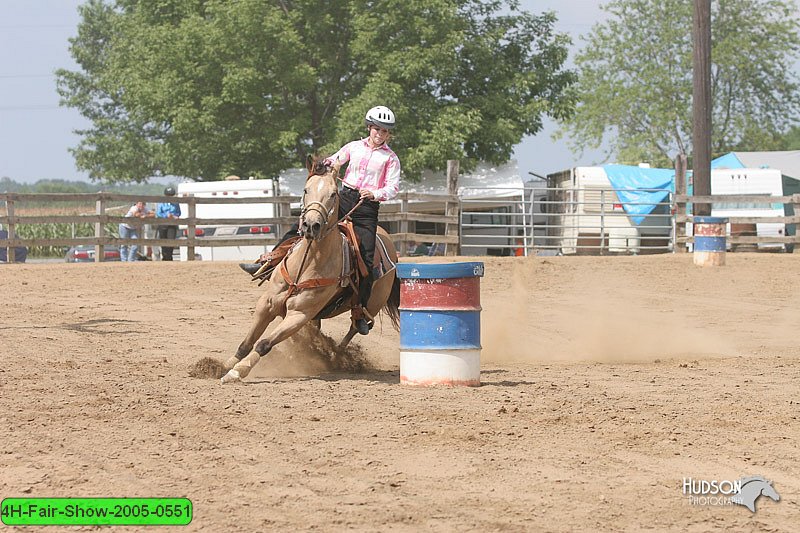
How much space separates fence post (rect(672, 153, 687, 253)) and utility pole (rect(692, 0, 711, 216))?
511 millimetres

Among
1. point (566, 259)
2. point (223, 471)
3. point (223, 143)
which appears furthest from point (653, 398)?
point (223, 143)

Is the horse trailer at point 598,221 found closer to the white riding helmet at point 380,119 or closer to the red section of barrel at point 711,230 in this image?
the red section of barrel at point 711,230

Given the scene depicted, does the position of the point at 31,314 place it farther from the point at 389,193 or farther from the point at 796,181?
the point at 796,181

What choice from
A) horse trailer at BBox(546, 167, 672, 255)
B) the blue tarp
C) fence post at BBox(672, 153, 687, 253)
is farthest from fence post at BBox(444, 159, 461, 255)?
the blue tarp

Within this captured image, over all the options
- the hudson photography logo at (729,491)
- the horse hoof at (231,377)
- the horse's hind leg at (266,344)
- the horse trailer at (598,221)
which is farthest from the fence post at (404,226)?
the hudson photography logo at (729,491)

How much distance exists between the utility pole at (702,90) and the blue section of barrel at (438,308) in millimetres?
19431

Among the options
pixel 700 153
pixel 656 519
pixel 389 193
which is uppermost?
pixel 700 153

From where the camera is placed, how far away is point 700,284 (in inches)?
827

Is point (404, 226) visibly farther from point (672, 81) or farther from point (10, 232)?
point (672, 81)

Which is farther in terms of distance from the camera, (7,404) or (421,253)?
(421,253)

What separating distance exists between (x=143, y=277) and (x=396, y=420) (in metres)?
12.7

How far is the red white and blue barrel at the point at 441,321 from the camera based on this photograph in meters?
8.84

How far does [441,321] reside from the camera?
29.0 feet

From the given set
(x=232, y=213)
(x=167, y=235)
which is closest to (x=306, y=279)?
(x=167, y=235)
